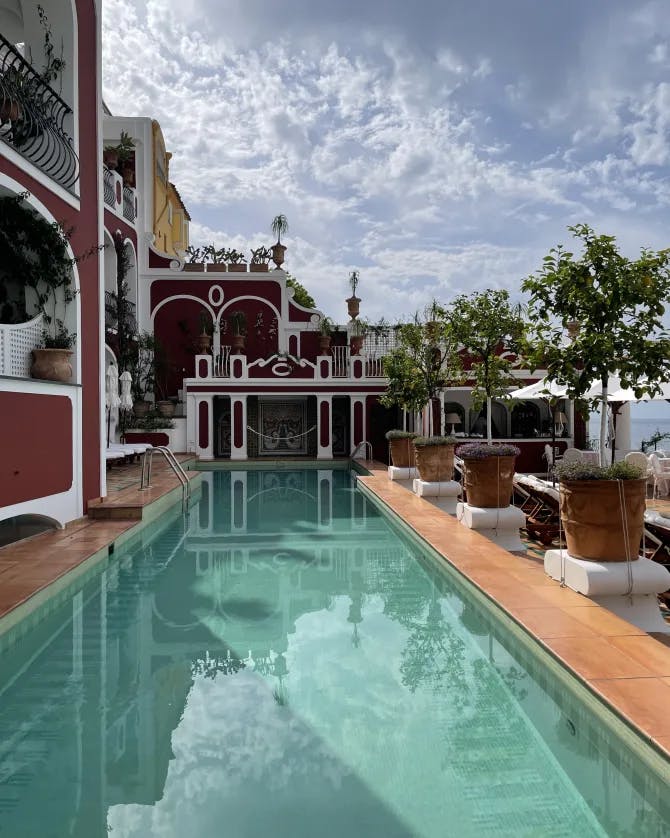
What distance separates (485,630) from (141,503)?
599 cm

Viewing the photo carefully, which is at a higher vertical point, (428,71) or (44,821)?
(428,71)

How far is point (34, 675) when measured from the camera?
4.23m

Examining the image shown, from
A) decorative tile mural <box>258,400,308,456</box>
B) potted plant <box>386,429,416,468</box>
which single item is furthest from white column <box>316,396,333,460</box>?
potted plant <box>386,429,416,468</box>

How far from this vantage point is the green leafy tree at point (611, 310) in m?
5.05

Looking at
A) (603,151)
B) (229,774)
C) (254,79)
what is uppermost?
(254,79)

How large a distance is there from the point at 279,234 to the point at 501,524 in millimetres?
18371

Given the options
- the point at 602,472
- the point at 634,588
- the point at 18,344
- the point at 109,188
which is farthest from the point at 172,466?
the point at 109,188

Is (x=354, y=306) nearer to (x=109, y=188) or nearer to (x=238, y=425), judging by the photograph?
(x=238, y=425)

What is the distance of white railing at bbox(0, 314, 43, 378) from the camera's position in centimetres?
747

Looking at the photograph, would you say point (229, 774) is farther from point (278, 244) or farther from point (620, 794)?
point (278, 244)

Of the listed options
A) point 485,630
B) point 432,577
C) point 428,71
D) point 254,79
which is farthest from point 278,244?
point 485,630

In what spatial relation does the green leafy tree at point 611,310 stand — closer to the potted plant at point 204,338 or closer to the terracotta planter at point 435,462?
the terracotta planter at point 435,462

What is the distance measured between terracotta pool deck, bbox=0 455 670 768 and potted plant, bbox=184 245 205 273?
14238mm

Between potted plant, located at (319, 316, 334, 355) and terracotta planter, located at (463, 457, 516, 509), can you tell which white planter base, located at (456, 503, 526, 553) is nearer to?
terracotta planter, located at (463, 457, 516, 509)
